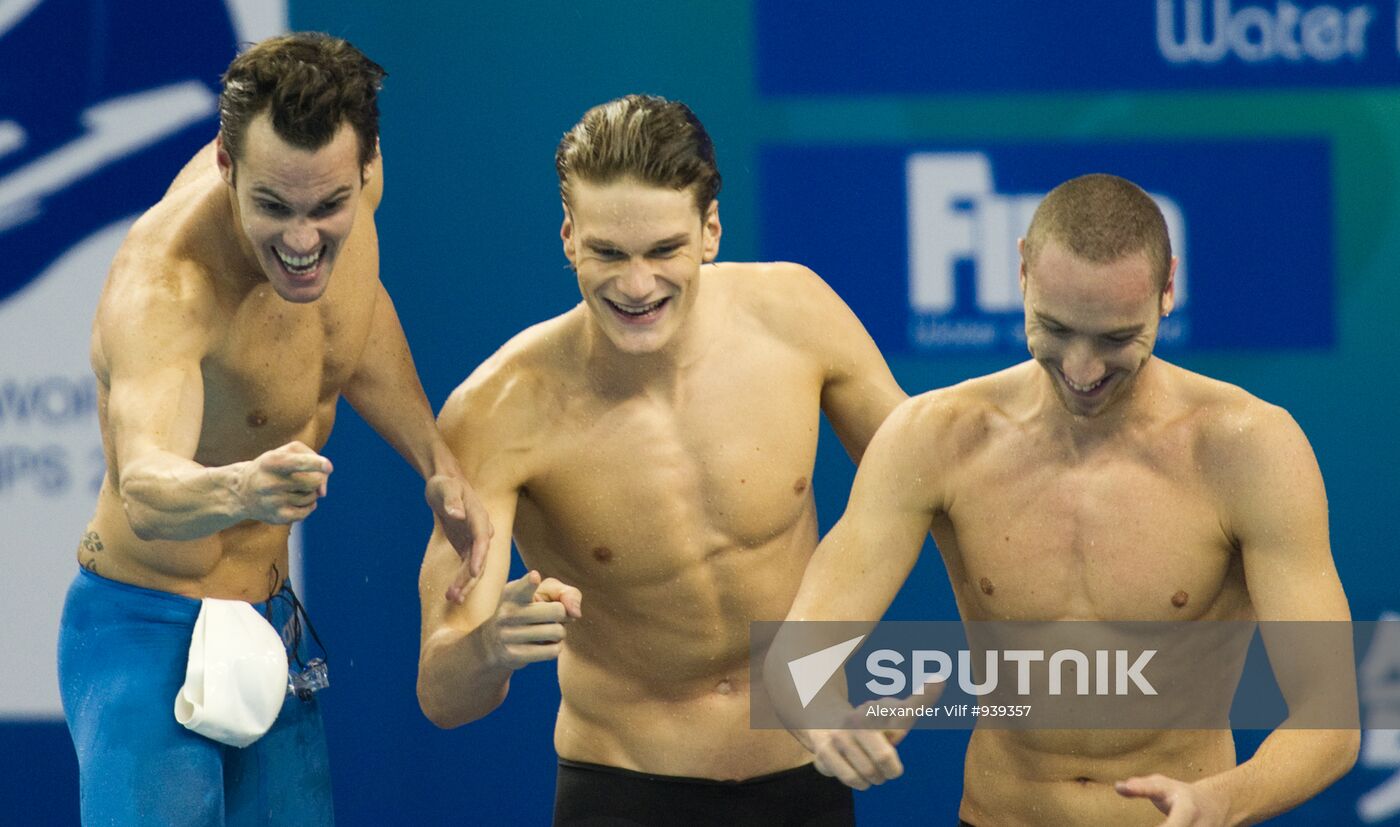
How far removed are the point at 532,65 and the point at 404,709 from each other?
149 centimetres

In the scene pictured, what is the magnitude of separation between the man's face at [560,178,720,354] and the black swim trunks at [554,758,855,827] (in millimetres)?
745

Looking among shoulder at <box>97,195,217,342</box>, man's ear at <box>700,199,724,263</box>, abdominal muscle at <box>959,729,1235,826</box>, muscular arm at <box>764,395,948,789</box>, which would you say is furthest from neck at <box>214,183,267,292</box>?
abdominal muscle at <box>959,729,1235,826</box>

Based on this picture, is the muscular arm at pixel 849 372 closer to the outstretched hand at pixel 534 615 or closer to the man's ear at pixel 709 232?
the man's ear at pixel 709 232

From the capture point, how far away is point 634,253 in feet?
9.45

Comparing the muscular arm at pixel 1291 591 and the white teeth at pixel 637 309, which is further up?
the white teeth at pixel 637 309

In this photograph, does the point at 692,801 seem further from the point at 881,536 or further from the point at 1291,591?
the point at 1291,591

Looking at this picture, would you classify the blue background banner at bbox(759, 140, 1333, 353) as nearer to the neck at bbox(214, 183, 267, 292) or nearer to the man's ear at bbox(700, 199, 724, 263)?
the man's ear at bbox(700, 199, 724, 263)

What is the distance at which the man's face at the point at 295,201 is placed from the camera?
2.77 meters

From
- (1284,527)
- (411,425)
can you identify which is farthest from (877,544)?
(411,425)

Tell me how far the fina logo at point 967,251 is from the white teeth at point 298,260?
5.43 feet

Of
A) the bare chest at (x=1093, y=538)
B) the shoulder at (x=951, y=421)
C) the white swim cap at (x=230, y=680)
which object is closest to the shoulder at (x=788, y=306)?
the shoulder at (x=951, y=421)

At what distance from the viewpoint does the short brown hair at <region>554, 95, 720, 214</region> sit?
9.46 ft

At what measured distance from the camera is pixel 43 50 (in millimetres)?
4219
